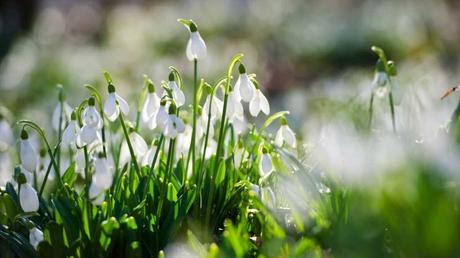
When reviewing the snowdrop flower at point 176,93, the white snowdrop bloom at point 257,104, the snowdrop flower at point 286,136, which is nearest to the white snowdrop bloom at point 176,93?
the snowdrop flower at point 176,93

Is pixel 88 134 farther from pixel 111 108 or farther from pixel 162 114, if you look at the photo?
pixel 162 114

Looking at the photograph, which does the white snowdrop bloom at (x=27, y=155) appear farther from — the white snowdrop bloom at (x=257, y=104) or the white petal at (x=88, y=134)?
the white snowdrop bloom at (x=257, y=104)

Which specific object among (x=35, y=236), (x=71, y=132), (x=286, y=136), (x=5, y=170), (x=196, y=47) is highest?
(x=196, y=47)

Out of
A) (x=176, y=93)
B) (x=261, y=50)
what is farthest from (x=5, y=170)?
(x=261, y=50)

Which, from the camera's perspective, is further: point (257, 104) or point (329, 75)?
point (329, 75)

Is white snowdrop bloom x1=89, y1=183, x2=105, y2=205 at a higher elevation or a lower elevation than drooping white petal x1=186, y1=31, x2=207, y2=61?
Answer: lower

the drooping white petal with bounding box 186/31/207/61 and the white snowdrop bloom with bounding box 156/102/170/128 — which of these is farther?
the drooping white petal with bounding box 186/31/207/61

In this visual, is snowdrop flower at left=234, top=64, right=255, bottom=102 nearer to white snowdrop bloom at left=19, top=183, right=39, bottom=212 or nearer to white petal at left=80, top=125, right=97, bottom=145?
white petal at left=80, top=125, right=97, bottom=145

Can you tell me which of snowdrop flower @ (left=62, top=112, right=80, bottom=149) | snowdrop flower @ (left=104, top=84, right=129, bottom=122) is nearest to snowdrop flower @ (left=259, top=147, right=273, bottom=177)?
snowdrop flower @ (left=104, top=84, right=129, bottom=122)

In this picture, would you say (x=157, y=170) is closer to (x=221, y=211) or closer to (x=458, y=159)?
(x=221, y=211)
